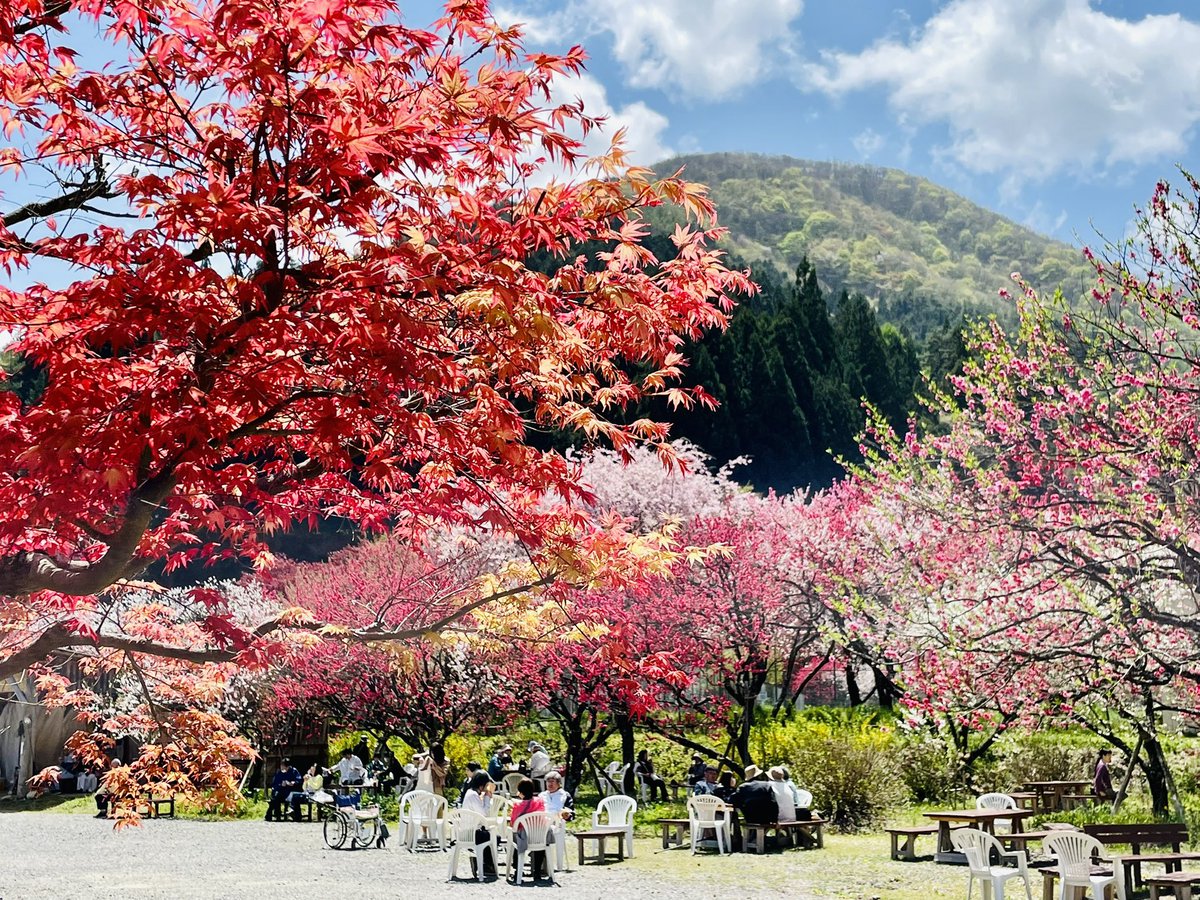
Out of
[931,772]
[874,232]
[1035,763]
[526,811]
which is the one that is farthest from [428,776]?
[874,232]

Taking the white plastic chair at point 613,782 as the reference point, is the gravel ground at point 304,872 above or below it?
below

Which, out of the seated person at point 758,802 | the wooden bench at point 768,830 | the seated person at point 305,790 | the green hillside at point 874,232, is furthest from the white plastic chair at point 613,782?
the green hillside at point 874,232

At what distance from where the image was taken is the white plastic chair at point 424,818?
16047 millimetres

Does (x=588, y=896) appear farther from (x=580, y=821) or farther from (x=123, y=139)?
(x=123, y=139)

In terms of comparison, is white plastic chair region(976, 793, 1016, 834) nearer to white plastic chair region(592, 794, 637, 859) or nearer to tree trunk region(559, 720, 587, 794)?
white plastic chair region(592, 794, 637, 859)

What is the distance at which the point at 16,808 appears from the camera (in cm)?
2566

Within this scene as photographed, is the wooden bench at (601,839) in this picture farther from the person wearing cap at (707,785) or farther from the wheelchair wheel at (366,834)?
the wheelchair wheel at (366,834)

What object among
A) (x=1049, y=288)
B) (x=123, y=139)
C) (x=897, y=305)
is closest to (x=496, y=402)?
(x=123, y=139)

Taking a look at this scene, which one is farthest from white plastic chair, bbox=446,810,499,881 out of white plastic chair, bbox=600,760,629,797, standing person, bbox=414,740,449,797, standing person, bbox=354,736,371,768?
standing person, bbox=354,736,371,768

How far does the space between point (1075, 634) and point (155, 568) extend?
3550 cm

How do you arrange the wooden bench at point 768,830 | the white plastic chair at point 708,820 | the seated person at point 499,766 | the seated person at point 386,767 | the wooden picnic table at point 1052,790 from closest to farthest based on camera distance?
the wooden bench at point 768,830 < the white plastic chair at point 708,820 < the wooden picnic table at point 1052,790 < the seated person at point 499,766 < the seated person at point 386,767

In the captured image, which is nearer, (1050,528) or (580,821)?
(1050,528)

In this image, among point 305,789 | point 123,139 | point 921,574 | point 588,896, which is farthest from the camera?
point 305,789

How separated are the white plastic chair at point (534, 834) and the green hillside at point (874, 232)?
103412 mm
